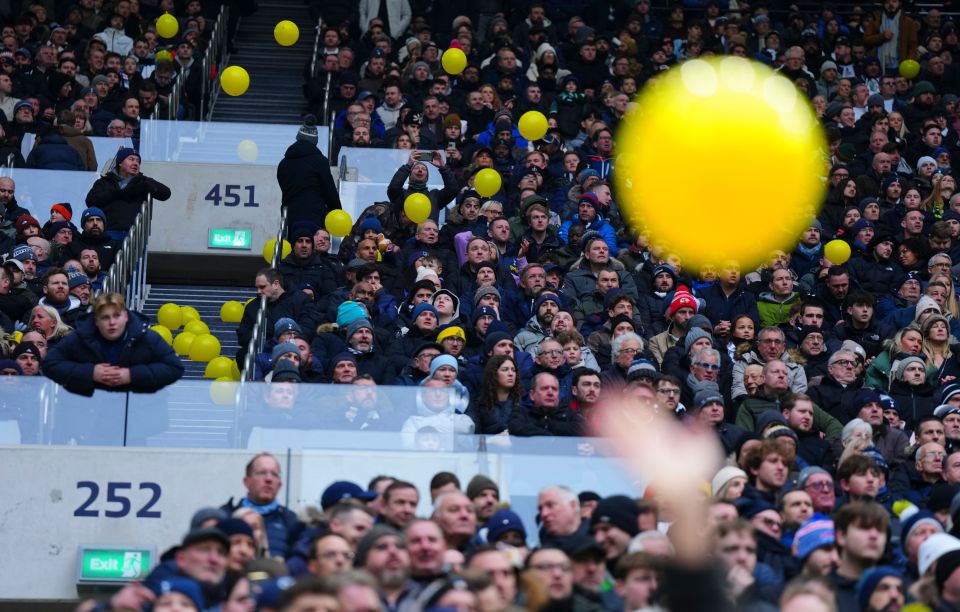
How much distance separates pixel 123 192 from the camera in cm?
1833

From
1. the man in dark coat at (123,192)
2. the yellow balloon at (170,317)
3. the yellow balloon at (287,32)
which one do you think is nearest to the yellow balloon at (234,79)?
the yellow balloon at (287,32)

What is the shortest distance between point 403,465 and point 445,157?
790 cm

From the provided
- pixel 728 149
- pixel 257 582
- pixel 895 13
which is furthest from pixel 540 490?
pixel 895 13

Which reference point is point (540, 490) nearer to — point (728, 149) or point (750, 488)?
point (750, 488)

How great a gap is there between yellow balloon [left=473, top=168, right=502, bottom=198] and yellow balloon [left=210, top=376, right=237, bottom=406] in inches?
246

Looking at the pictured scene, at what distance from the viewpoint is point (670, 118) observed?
72.4ft

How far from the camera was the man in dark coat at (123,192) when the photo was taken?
59.4 feet

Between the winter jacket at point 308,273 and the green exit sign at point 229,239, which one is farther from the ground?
the green exit sign at point 229,239

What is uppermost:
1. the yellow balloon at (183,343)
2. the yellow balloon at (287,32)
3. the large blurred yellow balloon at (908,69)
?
the large blurred yellow balloon at (908,69)

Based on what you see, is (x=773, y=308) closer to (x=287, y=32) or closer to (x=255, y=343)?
(x=255, y=343)

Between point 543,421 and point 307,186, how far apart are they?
5.84 metres

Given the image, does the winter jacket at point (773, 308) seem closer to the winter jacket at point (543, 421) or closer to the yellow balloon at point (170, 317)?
the winter jacket at point (543, 421)

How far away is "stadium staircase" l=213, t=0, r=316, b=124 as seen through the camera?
2398 centimetres

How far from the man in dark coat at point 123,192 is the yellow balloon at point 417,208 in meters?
2.47
